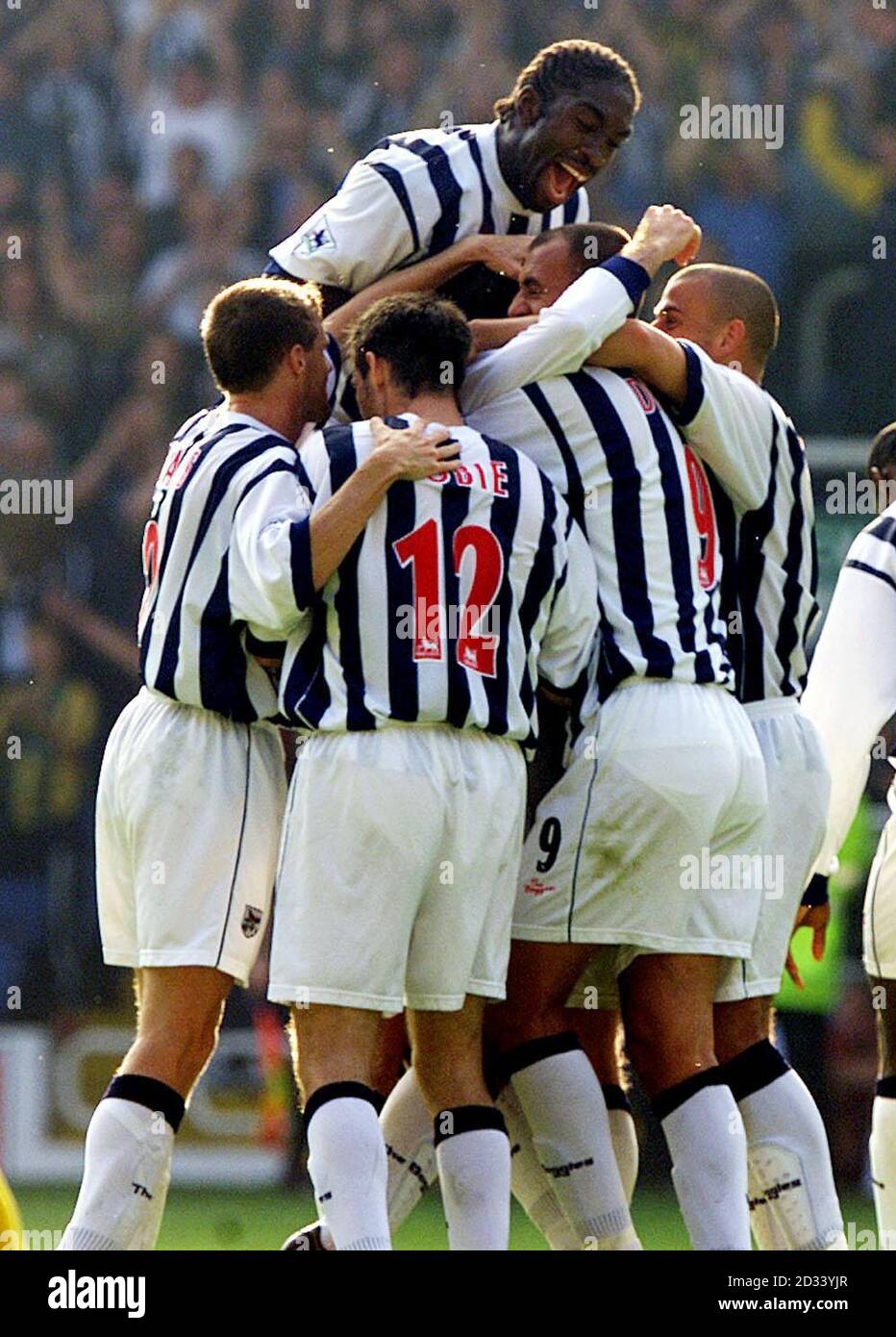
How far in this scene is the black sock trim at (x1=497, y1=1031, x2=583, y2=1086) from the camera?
4152 millimetres

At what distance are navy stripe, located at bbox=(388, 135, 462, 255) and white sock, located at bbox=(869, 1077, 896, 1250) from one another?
2111 mm

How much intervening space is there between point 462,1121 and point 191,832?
2.49ft

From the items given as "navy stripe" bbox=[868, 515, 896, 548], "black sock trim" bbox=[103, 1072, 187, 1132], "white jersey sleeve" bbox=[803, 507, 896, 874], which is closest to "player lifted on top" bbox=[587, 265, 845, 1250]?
"white jersey sleeve" bbox=[803, 507, 896, 874]

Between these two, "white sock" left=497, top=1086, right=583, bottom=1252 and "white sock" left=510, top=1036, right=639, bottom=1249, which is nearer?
"white sock" left=510, top=1036, right=639, bottom=1249

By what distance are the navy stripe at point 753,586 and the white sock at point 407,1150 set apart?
1115 mm

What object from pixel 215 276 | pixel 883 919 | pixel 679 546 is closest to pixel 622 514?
pixel 679 546

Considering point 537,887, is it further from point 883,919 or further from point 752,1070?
point 883,919

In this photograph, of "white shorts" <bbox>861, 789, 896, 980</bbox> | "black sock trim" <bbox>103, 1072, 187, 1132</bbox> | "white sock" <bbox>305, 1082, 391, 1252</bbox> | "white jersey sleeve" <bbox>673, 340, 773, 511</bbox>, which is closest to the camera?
"white sock" <bbox>305, 1082, 391, 1252</bbox>

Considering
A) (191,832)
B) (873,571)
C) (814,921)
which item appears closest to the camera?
(191,832)

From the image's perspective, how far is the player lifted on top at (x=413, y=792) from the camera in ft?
12.5

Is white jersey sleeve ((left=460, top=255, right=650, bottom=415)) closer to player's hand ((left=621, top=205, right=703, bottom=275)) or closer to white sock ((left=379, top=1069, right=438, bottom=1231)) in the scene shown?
player's hand ((left=621, top=205, right=703, bottom=275))

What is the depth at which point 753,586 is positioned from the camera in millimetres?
4547

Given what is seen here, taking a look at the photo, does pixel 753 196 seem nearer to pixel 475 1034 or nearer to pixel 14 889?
pixel 14 889

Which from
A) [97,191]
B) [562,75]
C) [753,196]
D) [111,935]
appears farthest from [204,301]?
[111,935]
